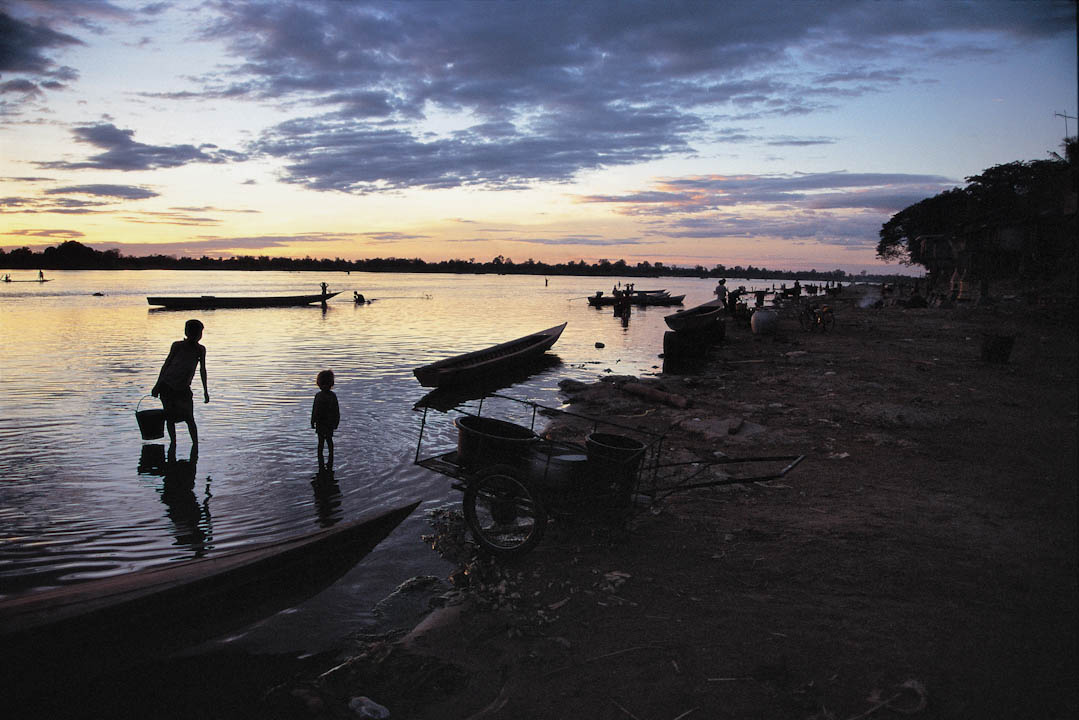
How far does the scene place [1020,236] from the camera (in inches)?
1323

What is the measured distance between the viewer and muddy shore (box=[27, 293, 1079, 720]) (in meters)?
3.60

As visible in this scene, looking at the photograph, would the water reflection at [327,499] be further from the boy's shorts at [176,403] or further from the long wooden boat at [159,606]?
the boy's shorts at [176,403]

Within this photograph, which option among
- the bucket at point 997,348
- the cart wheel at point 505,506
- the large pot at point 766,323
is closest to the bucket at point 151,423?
the cart wheel at point 505,506

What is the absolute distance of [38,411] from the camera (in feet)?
44.2

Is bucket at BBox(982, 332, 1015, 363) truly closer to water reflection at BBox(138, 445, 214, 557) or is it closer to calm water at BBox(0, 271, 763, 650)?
calm water at BBox(0, 271, 763, 650)

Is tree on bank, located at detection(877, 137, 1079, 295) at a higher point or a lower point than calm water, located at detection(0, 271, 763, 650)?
higher

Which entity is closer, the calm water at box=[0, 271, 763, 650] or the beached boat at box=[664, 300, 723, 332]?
the calm water at box=[0, 271, 763, 650]

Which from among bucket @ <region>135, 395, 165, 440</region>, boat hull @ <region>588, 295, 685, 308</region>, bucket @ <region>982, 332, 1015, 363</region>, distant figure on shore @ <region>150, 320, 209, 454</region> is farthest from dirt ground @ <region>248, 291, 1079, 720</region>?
boat hull @ <region>588, 295, 685, 308</region>

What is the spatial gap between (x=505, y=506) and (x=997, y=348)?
16.8 metres

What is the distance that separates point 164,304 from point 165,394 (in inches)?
2057

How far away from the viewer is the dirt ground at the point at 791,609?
3588 millimetres

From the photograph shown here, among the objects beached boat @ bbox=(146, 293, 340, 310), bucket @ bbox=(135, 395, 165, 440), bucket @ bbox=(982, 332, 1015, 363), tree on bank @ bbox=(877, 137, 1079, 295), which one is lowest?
bucket @ bbox=(135, 395, 165, 440)

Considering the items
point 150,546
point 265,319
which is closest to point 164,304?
point 265,319

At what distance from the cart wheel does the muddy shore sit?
0.25 m
